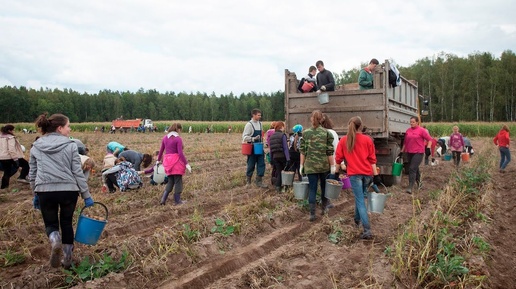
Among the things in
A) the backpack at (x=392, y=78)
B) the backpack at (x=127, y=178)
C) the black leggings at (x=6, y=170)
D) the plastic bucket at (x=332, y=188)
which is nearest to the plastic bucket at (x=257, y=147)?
the backpack at (x=127, y=178)

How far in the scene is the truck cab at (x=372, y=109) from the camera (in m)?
7.88

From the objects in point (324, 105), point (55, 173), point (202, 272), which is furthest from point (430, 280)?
point (324, 105)

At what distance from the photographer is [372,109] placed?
26.1ft

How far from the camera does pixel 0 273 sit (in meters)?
4.12

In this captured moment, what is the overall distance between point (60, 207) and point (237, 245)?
2227 mm

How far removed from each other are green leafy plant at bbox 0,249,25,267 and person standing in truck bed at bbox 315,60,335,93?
630cm

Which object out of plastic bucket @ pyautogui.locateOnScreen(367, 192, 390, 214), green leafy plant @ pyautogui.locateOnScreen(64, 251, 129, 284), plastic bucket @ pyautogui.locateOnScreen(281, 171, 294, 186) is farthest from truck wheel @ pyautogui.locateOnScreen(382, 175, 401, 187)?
green leafy plant @ pyautogui.locateOnScreen(64, 251, 129, 284)

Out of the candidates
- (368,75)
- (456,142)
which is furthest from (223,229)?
(456,142)

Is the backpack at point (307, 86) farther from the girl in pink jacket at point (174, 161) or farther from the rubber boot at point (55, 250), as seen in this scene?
the rubber boot at point (55, 250)

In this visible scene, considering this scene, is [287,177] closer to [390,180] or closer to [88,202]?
[390,180]

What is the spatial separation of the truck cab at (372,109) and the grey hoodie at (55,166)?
18.3 feet

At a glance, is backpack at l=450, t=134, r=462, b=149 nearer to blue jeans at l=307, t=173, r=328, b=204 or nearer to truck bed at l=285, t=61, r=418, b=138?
truck bed at l=285, t=61, r=418, b=138

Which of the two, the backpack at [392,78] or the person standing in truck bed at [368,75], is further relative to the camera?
the backpack at [392,78]

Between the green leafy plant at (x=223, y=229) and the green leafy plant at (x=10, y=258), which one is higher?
the green leafy plant at (x=223, y=229)
